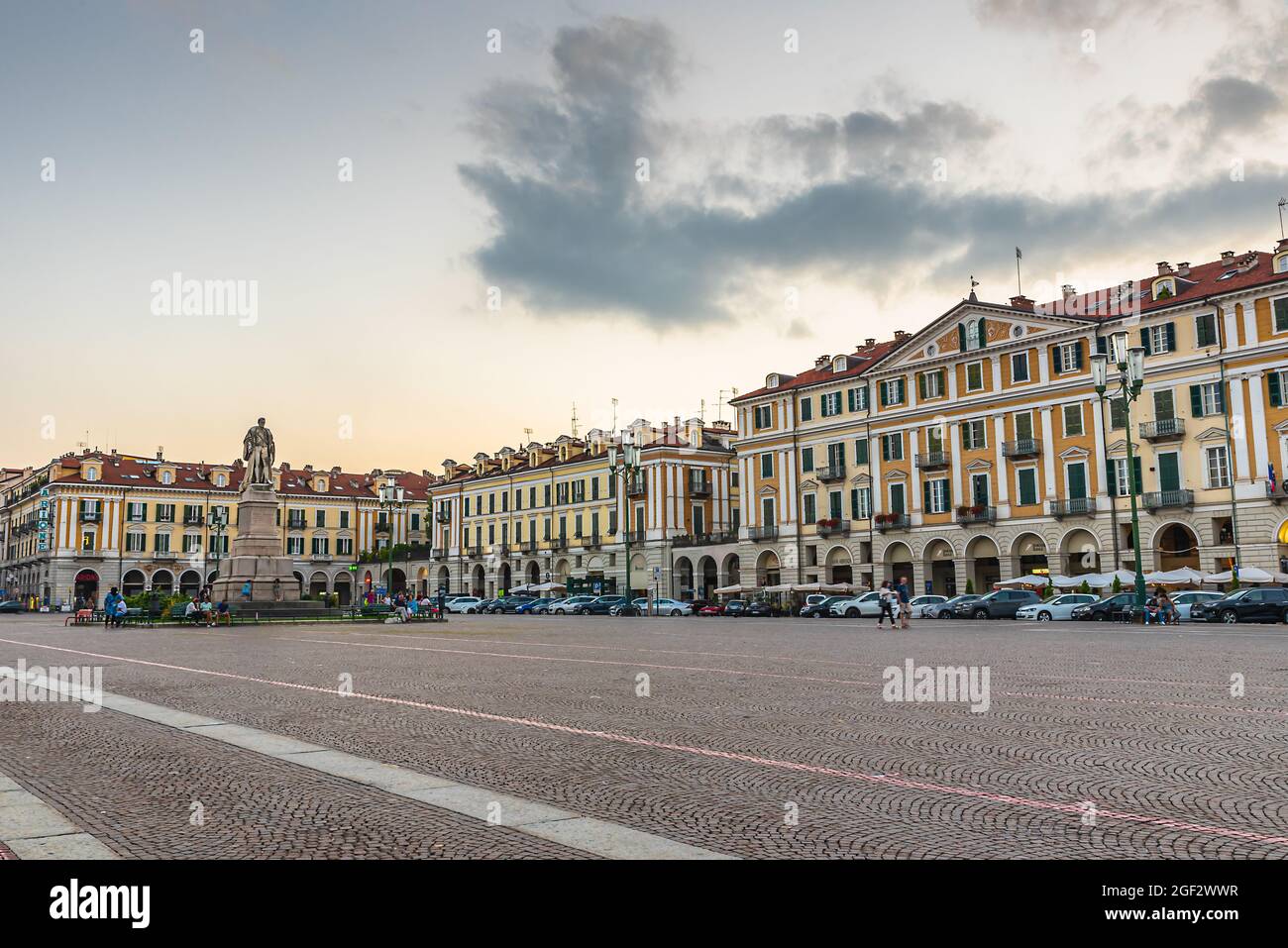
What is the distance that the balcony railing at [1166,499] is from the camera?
51094 millimetres

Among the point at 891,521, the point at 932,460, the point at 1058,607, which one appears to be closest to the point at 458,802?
the point at 1058,607

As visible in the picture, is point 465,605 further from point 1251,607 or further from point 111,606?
point 1251,607

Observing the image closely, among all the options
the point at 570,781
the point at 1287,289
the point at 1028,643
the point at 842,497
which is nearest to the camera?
the point at 570,781

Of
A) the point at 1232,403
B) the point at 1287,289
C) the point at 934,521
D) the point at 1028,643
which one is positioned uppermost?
the point at 1287,289

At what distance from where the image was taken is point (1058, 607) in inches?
1750

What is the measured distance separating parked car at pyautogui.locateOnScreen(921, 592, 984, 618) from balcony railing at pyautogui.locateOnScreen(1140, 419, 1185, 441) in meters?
12.2

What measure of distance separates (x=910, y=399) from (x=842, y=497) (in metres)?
7.70

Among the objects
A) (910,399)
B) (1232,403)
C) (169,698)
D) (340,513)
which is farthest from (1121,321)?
(340,513)

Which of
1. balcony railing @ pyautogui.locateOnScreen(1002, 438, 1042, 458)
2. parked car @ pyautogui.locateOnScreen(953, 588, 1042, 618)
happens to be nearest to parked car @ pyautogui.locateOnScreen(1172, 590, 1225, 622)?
parked car @ pyautogui.locateOnScreen(953, 588, 1042, 618)

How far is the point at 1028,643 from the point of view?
81.1 ft

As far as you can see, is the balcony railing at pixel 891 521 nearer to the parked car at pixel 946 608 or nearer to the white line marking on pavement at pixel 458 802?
the parked car at pixel 946 608

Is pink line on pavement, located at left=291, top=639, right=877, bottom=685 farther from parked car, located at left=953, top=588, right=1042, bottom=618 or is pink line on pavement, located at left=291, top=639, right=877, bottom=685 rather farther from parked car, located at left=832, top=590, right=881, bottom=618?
parked car, located at left=832, top=590, right=881, bottom=618

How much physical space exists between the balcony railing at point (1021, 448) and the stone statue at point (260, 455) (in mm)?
38559
